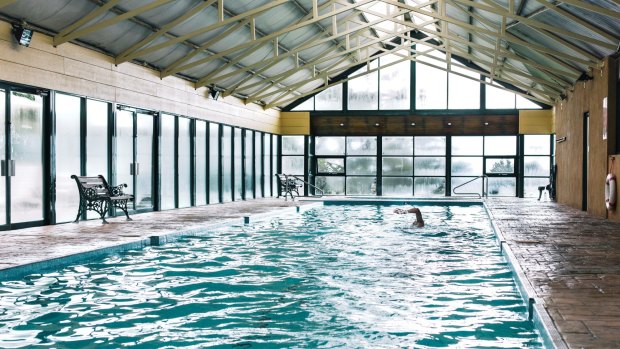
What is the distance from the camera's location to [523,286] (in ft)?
18.0

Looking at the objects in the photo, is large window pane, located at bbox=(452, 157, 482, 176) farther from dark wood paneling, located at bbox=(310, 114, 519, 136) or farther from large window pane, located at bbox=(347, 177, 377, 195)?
large window pane, located at bbox=(347, 177, 377, 195)

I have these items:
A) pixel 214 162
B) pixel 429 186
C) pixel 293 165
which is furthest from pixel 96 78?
pixel 429 186

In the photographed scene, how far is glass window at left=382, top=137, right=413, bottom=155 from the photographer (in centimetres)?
2381

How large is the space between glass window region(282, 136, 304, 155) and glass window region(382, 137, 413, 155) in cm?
301

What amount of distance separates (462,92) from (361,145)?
3952mm

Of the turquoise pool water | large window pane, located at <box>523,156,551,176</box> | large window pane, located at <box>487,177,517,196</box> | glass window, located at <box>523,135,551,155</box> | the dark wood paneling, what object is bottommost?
the turquoise pool water

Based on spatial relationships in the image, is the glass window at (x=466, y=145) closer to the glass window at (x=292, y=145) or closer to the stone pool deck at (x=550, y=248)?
the glass window at (x=292, y=145)

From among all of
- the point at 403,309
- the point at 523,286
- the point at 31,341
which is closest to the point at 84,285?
the point at 31,341

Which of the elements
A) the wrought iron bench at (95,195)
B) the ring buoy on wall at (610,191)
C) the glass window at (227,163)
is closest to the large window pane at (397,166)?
the glass window at (227,163)

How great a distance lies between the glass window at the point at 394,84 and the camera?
77.8 feet

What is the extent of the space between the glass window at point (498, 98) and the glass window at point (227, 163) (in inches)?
364

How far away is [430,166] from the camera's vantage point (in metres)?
23.6

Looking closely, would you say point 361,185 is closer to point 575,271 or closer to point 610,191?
point 610,191

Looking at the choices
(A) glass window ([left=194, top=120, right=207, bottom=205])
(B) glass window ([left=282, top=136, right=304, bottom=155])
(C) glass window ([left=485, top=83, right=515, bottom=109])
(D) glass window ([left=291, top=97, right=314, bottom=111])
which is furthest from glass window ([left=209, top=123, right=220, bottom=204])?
(C) glass window ([left=485, top=83, right=515, bottom=109])
